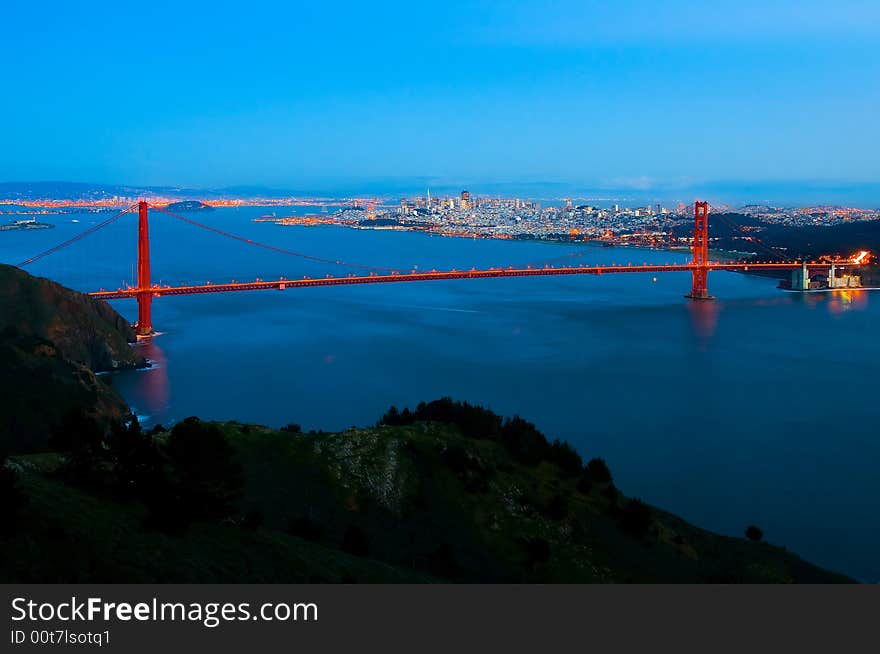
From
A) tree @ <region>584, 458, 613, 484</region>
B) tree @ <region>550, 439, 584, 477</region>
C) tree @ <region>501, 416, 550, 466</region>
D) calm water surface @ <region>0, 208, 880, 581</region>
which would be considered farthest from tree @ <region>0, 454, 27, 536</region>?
calm water surface @ <region>0, 208, 880, 581</region>

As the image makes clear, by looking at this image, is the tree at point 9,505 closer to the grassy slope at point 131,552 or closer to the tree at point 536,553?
the grassy slope at point 131,552

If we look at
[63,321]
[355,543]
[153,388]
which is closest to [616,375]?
[153,388]

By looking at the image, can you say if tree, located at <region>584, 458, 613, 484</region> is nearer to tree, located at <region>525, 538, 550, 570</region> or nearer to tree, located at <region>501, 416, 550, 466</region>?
tree, located at <region>501, 416, 550, 466</region>

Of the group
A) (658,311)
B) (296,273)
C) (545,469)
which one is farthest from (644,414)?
(296,273)

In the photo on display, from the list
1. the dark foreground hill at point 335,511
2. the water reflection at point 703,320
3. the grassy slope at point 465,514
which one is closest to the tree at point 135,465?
the dark foreground hill at point 335,511

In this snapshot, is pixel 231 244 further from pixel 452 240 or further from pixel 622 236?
pixel 622 236

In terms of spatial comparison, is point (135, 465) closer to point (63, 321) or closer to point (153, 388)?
point (153, 388)

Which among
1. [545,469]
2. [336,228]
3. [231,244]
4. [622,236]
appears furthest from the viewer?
[336,228]
